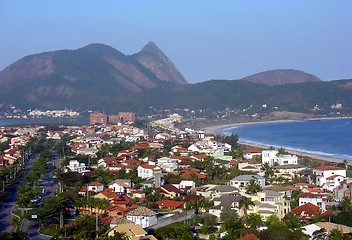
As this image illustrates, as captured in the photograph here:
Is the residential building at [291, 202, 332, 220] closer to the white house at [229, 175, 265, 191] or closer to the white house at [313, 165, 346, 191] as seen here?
the white house at [229, 175, 265, 191]

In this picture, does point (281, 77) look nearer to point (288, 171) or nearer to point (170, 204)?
point (288, 171)

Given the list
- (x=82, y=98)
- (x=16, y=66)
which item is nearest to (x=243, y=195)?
(x=82, y=98)

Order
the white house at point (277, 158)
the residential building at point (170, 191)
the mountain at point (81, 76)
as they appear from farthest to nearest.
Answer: the mountain at point (81, 76)
the white house at point (277, 158)
the residential building at point (170, 191)

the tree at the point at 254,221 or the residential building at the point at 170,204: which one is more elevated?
the tree at the point at 254,221

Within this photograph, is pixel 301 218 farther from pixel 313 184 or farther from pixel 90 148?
pixel 90 148

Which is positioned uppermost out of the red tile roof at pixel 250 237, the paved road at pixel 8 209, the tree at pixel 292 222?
the red tile roof at pixel 250 237

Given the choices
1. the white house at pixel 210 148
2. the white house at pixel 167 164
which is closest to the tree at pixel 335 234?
the white house at pixel 167 164

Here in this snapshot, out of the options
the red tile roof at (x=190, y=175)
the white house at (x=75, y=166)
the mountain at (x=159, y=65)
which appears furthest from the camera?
the mountain at (x=159, y=65)

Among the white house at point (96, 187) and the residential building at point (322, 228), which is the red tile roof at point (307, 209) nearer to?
the residential building at point (322, 228)

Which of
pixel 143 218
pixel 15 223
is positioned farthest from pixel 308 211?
pixel 15 223
